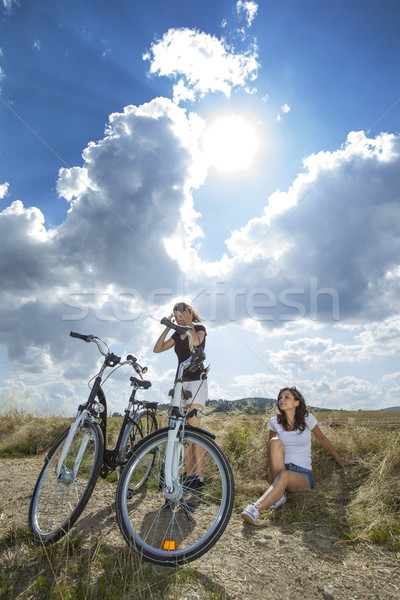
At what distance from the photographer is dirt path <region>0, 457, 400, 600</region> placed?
2.43 m

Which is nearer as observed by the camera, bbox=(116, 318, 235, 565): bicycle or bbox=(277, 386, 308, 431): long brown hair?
bbox=(116, 318, 235, 565): bicycle

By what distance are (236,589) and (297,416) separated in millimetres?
2264

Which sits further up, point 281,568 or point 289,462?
point 289,462

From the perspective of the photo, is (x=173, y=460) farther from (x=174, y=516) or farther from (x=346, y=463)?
(x=346, y=463)

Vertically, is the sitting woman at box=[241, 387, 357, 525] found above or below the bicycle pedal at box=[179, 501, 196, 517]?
above

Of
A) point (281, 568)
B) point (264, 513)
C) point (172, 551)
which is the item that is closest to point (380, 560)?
point (281, 568)

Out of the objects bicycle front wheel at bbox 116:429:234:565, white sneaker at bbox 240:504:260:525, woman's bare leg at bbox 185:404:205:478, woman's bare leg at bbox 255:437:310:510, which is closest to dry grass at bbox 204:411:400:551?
woman's bare leg at bbox 255:437:310:510

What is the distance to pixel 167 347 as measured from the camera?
4910mm

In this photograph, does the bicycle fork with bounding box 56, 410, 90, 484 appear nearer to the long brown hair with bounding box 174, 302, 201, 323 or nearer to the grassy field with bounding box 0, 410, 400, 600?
the grassy field with bounding box 0, 410, 400, 600

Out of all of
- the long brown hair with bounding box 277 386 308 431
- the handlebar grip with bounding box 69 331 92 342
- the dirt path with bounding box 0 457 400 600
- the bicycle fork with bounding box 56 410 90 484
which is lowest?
the dirt path with bounding box 0 457 400 600

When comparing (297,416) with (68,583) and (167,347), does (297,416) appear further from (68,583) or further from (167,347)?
(68,583)

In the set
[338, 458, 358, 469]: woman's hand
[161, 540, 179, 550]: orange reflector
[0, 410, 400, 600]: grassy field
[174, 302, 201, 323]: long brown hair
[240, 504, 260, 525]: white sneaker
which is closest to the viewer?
[0, 410, 400, 600]: grassy field

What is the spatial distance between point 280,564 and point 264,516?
42.0 inches

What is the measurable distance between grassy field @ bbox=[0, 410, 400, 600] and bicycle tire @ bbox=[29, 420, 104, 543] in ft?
0.48
